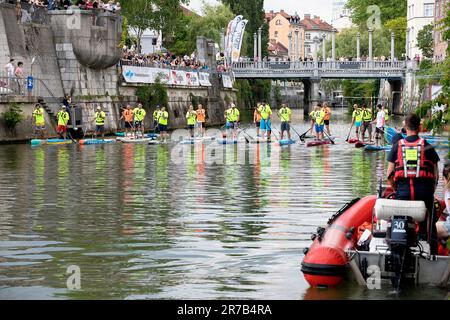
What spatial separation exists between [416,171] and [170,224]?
581cm

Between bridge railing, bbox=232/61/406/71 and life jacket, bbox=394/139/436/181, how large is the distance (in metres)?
87.0

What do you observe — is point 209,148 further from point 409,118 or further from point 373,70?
point 373,70

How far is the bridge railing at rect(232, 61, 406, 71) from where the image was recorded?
101188 mm

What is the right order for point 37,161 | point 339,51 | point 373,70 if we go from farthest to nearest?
point 339,51
point 373,70
point 37,161

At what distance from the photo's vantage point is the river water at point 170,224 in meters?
12.9

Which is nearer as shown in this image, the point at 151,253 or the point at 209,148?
the point at 151,253

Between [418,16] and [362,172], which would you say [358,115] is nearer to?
[362,172]

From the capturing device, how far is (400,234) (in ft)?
40.8

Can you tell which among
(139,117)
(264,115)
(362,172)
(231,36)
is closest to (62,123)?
(139,117)

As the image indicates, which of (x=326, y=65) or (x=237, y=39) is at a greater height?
(x=237, y=39)

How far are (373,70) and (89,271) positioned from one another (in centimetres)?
8988

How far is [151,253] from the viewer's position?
49.6 feet

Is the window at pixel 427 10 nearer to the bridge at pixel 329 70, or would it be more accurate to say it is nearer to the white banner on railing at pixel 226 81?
the bridge at pixel 329 70
